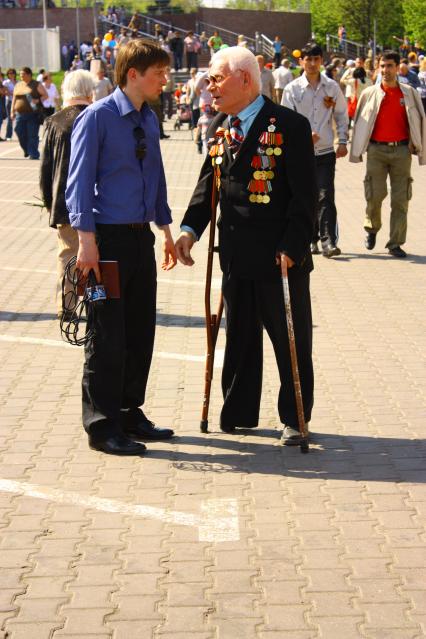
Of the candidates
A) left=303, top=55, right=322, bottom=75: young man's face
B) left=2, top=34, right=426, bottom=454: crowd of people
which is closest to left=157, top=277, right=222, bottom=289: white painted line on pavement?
left=303, top=55, right=322, bottom=75: young man's face

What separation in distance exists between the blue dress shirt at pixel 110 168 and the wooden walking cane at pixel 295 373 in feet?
2.57

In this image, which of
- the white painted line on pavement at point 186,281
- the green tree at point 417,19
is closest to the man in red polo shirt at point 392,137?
the white painted line on pavement at point 186,281

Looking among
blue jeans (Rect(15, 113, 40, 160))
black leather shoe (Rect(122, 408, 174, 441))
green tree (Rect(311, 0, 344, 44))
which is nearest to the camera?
black leather shoe (Rect(122, 408, 174, 441))

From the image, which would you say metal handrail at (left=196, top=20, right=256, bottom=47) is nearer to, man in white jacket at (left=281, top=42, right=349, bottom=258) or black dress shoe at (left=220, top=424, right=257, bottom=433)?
man in white jacket at (left=281, top=42, right=349, bottom=258)

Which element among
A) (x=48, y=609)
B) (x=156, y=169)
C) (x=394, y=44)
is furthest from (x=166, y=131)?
(x=394, y=44)

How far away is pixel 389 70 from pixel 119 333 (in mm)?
6605

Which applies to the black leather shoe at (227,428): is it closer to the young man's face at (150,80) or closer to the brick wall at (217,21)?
the young man's face at (150,80)

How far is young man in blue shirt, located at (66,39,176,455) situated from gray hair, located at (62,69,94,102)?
2582 mm

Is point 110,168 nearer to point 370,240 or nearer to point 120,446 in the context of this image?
point 120,446

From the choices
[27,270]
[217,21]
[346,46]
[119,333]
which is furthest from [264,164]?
[217,21]

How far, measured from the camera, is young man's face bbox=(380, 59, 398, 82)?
11781mm

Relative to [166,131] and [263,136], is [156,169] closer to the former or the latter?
[263,136]

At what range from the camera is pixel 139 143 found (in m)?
6.02

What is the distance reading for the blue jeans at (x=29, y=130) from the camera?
25.3 m
